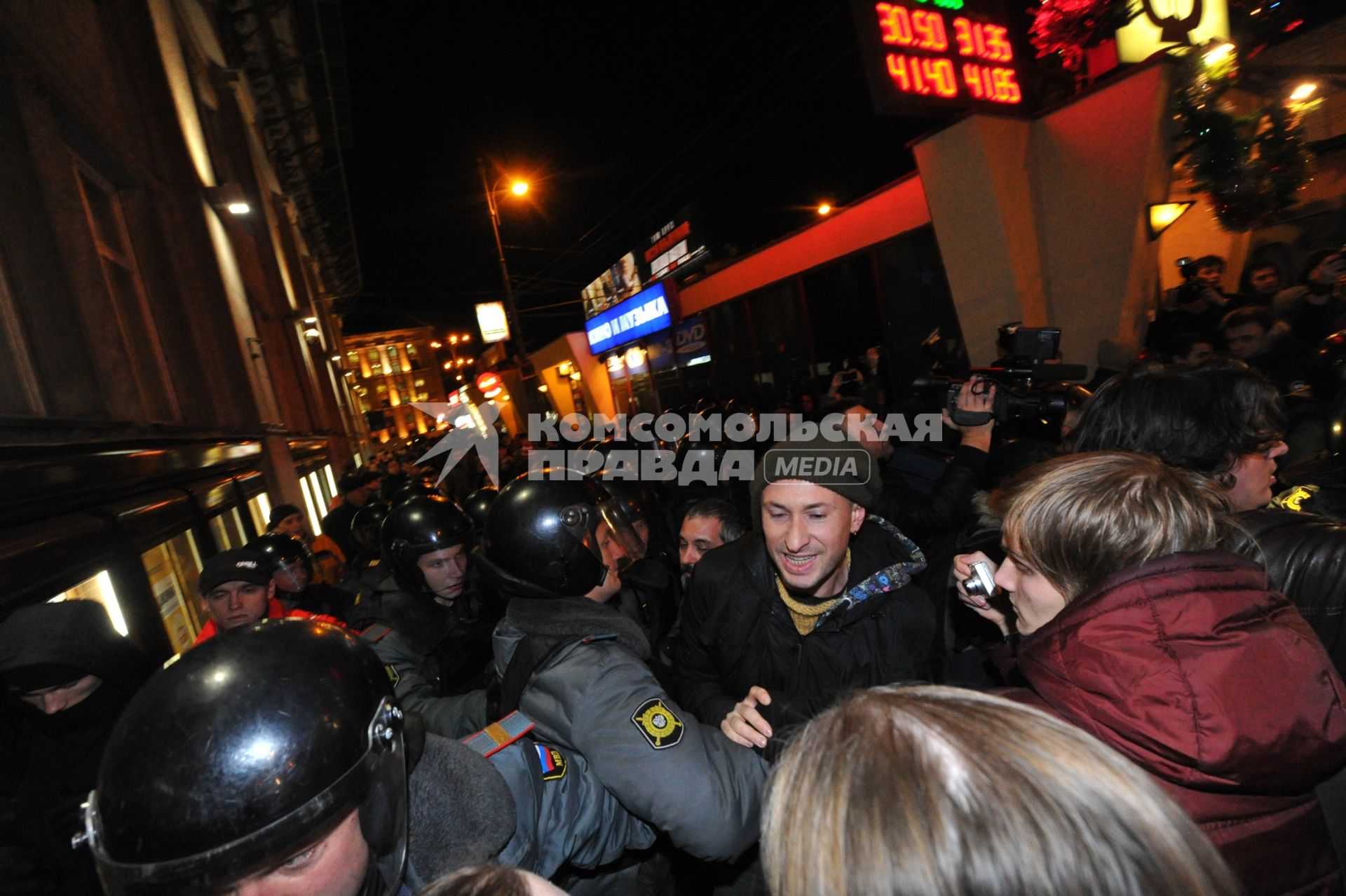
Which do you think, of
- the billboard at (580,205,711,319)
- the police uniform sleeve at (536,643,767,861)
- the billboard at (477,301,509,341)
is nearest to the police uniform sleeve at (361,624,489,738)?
the police uniform sleeve at (536,643,767,861)

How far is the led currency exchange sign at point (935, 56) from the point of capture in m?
6.52

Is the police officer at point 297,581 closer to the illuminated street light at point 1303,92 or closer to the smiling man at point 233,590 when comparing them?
the smiling man at point 233,590

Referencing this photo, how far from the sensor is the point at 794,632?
229 centimetres

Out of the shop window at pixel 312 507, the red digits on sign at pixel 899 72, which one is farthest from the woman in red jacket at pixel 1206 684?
the shop window at pixel 312 507

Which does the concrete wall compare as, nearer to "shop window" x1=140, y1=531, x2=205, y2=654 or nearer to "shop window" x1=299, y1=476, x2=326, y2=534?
"shop window" x1=140, y1=531, x2=205, y2=654

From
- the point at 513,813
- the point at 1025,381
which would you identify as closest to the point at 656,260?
the point at 1025,381

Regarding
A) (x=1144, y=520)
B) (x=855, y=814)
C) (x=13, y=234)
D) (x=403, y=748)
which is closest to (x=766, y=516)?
(x=1144, y=520)

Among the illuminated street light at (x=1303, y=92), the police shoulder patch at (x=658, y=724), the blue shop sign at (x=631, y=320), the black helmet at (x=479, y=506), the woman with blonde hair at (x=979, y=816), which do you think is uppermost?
the blue shop sign at (x=631, y=320)

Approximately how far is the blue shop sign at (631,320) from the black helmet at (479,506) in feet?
37.4

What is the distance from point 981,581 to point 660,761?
3.40 ft

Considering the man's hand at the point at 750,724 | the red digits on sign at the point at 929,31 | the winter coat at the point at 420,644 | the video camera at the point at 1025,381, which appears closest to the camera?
the man's hand at the point at 750,724

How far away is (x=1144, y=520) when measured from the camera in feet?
4.16

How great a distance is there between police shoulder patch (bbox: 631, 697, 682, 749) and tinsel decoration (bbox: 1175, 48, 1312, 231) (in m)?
8.03

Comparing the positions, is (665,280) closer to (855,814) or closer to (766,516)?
(766,516)
